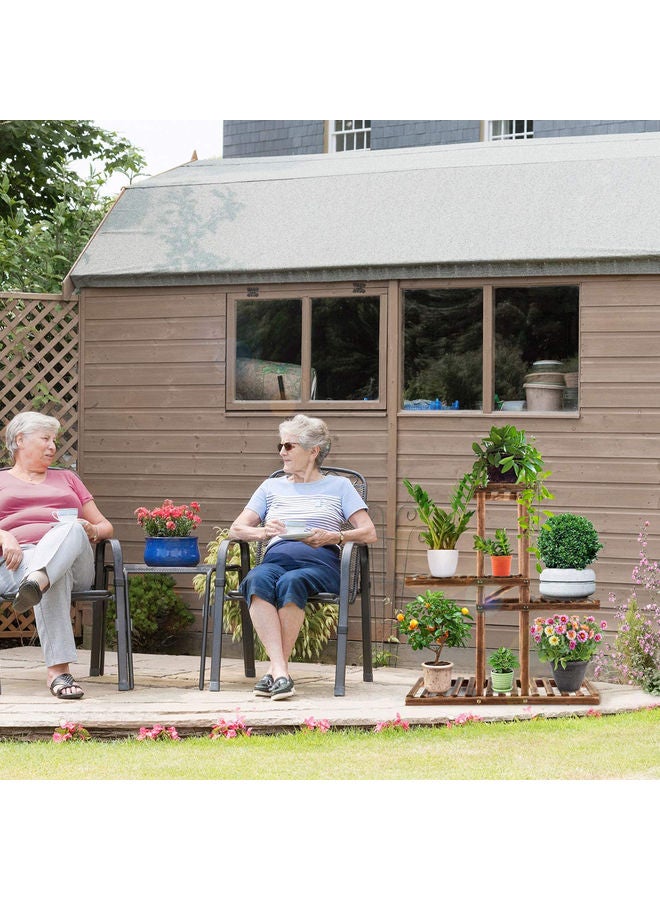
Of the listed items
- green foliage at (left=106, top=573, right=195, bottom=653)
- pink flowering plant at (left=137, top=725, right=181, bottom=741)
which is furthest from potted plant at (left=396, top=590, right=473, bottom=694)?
green foliage at (left=106, top=573, right=195, bottom=653)

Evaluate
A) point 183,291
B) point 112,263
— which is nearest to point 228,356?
point 183,291

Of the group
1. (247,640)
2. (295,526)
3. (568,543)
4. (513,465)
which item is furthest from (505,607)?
(247,640)

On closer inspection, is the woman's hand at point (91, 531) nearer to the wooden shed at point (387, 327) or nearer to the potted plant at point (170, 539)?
the potted plant at point (170, 539)

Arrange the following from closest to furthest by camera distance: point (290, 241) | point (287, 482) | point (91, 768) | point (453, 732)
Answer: point (91, 768) < point (453, 732) < point (287, 482) < point (290, 241)

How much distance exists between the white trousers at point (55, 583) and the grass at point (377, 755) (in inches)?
20.5

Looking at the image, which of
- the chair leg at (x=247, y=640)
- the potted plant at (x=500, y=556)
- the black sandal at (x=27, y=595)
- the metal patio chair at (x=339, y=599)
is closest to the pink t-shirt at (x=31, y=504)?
the black sandal at (x=27, y=595)

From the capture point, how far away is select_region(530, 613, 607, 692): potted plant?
4812mm

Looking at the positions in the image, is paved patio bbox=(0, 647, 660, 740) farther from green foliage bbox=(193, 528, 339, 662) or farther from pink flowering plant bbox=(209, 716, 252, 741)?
green foliage bbox=(193, 528, 339, 662)

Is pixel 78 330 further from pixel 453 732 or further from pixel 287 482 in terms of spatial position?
pixel 453 732

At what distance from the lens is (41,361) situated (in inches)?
263

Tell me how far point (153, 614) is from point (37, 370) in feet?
5.50

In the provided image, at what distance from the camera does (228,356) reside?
257 inches
